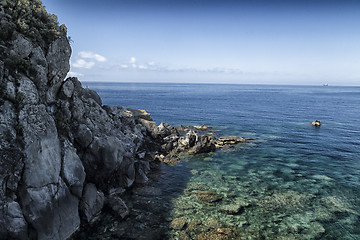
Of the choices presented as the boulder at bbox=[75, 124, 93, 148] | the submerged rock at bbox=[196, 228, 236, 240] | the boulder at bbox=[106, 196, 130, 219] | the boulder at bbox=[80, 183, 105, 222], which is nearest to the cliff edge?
the boulder at bbox=[80, 183, 105, 222]

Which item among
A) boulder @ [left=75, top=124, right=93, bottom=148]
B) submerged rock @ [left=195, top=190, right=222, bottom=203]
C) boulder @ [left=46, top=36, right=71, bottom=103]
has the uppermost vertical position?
boulder @ [left=46, top=36, right=71, bottom=103]

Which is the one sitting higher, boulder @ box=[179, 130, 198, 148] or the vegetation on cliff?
the vegetation on cliff

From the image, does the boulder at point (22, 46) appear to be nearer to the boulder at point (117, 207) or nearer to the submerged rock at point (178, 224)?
the boulder at point (117, 207)

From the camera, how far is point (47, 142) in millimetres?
19688

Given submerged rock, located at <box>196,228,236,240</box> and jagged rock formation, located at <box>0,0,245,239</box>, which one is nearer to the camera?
jagged rock formation, located at <box>0,0,245,239</box>

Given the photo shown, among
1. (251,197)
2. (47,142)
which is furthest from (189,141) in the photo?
(47,142)

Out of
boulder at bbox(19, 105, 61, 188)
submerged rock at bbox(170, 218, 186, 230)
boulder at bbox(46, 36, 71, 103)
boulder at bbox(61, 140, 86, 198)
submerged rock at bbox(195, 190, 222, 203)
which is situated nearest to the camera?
boulder at bbox(19, 105, 61, 188)

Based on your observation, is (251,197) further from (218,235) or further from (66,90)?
(66,90)

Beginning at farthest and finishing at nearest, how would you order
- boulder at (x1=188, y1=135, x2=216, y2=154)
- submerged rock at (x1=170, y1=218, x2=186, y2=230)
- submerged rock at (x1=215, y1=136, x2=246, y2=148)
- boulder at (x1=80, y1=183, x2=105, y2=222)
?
submerged rock at (x1=215, y1=136, x2=246, y2=148), boulder at (x1=188, y1=135, x2=216, y2=154), boulder at (x1=80, y1=183, x2=105, y2=222), submerged rock at (x1=170, y1=218, x2=186, y2=230)

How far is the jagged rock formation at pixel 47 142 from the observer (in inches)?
685

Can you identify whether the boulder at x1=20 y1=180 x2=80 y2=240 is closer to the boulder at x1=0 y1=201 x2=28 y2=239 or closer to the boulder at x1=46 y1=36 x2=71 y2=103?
the boulder at x1=0 y1=201 x2=28 y2=239

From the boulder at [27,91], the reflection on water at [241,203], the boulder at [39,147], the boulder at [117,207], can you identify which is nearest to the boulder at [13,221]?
the boulder at [39,147]

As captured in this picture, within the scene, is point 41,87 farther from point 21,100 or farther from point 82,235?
point 82,235

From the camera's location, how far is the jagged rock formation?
17.4 metres
